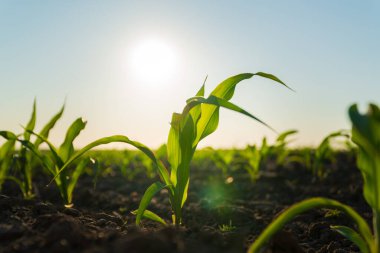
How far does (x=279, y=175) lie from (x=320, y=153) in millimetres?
983

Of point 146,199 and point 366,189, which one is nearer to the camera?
point 366,189

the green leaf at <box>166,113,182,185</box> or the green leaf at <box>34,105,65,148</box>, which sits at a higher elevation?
the green leaf at <box>34,105,65,148</box>

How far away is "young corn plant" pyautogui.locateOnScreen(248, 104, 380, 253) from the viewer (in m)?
1.39

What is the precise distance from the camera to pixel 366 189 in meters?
1.68

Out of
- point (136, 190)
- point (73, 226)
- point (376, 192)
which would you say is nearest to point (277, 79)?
point (376, 192)

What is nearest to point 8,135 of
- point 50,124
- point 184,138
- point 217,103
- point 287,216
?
point 50,124

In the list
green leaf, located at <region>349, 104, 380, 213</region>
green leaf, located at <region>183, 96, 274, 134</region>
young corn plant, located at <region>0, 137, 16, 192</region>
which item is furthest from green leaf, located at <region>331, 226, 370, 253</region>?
young corn plant, located at <region>0, 137, 16, 192</region>

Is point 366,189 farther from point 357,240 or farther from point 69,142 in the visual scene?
point 69,142

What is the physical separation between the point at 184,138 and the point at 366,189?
92cm

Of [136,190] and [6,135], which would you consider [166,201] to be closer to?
[136,190]

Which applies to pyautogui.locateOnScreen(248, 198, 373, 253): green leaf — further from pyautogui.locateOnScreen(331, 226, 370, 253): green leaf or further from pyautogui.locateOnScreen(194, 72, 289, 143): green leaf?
pyautogui.locateOnScreen(194, 72, 289, 143): green leaf

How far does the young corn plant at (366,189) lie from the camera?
1.39 meters

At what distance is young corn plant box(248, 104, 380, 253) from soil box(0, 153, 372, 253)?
0.13 meters

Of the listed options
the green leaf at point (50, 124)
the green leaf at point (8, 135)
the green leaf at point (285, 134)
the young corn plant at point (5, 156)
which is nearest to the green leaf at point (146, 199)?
the green leaf at point (8, 135)
